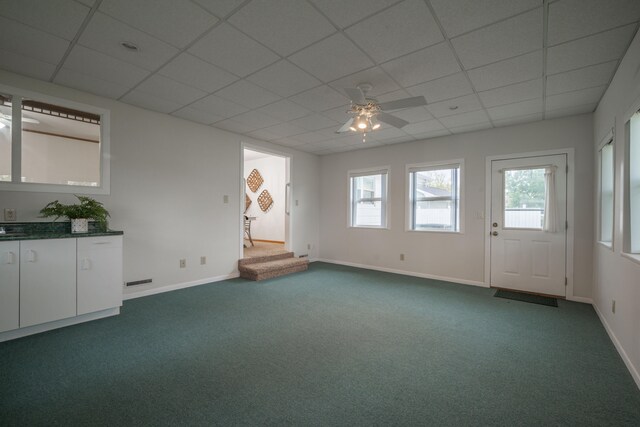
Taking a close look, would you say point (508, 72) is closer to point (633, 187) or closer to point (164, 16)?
point (633, 187)

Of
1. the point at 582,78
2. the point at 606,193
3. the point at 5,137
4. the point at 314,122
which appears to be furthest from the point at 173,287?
the point at 606,193

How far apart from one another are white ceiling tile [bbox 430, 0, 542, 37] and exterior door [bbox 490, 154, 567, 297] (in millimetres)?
3052

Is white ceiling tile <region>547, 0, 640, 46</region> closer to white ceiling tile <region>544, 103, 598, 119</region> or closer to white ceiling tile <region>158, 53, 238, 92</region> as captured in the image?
white ceiling tile <region>544, 103, 598, 119</region>

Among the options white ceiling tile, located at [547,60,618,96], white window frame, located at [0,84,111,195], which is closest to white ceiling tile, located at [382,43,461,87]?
white ceiling tile, located at [547,60,618,96]

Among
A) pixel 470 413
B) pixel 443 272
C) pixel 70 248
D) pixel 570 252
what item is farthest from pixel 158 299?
pixel 570 252

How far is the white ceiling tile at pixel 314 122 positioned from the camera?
4.23 meters

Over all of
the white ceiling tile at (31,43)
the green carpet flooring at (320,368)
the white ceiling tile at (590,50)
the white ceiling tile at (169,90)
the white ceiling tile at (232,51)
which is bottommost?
the green carpet flooring at (320,368)

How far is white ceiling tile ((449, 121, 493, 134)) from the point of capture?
177 inches

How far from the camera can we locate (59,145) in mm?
3484

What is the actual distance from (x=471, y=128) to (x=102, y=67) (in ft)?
16.5

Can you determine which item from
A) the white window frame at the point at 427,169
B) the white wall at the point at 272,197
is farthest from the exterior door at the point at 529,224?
the white wall at the point at 272,197

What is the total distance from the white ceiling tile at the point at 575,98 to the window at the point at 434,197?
157 centimetres

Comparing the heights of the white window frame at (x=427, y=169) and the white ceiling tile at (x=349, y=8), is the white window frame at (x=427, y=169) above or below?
below

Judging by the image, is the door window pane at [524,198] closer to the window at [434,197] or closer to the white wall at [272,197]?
the window at [434,197]
